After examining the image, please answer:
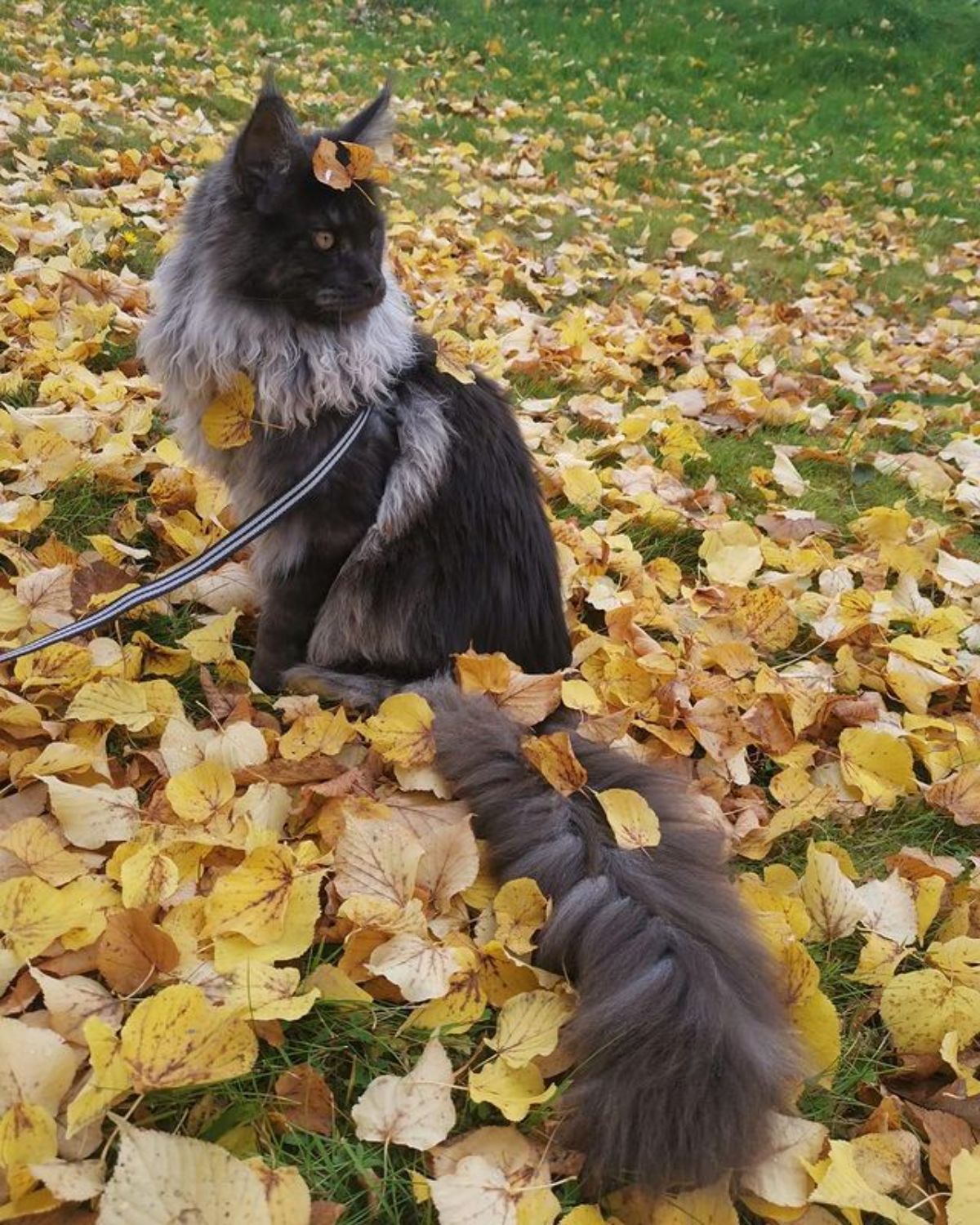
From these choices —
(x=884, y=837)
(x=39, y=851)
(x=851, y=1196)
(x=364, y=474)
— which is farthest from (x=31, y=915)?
(x=884, y=837)

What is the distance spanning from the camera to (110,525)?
2943mm

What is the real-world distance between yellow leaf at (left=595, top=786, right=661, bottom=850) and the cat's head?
1.48 metres

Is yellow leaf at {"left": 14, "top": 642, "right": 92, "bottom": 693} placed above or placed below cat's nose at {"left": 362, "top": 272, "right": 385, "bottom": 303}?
below

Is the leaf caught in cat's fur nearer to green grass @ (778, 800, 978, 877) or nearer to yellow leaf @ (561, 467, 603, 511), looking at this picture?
yellow leaf @ (561, 467, 603, 511)

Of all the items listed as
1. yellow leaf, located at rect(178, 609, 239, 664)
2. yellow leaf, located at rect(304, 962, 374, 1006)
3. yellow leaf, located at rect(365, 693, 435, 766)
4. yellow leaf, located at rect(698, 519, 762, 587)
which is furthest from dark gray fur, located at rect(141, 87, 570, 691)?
yellow leaf, located at rect(304, 962, 374, 1006)

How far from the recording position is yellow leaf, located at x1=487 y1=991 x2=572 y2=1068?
1.60m

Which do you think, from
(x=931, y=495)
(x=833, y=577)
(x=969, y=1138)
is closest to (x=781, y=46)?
(x=931, y=495)

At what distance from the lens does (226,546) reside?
2244 mm

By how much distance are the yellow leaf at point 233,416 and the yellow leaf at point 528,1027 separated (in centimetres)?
165

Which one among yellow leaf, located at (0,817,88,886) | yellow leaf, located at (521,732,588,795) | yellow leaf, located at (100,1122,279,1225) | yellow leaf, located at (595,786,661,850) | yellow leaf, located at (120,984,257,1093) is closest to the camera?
yellow leaf, located at (100,1122,279,1225)

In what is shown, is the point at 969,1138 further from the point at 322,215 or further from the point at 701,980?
the point at 322,215

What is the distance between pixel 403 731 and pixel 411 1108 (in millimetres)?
868

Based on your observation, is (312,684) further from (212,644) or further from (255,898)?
(255,898)

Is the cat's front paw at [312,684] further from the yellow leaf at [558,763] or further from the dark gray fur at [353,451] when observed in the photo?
the yellow leaf at [558,763]
